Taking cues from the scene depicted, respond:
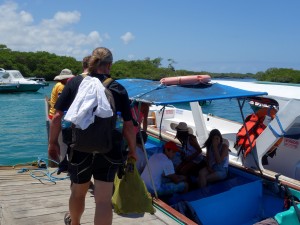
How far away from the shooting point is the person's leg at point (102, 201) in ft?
9.93

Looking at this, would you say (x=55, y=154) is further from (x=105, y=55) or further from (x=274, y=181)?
(x=274, y=181)

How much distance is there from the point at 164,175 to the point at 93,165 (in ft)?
7.25

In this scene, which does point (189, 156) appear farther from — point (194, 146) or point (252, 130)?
point (252, 130)

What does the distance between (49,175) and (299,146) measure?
13.9ft

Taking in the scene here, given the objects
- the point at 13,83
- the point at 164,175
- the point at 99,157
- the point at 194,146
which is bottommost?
the point at 13,83

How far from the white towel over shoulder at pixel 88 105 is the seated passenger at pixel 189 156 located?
126 inches

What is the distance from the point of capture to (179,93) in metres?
4.72

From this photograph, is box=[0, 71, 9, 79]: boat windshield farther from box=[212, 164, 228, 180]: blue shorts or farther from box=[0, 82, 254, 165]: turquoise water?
box=[212, 164, 228, 180]: blue shorts

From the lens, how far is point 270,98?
5973mm

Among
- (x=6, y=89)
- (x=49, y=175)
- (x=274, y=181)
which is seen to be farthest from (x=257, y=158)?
(x=6, y=89)

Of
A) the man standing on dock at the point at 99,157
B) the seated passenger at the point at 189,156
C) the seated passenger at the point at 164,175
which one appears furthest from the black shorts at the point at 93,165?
the seated passenger at the point at 189,156

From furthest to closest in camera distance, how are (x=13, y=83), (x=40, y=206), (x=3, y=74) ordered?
(x=3, y=74) → (x=13, y=83) → (x=40, y=206)

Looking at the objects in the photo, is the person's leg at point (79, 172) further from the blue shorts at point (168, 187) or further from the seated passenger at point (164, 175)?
the blue shorts at point (168, 187)

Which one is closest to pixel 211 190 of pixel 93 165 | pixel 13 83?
pixel 93 165
